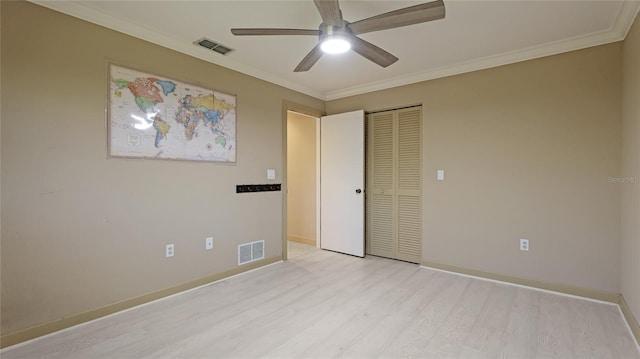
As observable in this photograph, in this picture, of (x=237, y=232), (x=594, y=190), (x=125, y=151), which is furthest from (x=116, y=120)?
(x=594, y=190)

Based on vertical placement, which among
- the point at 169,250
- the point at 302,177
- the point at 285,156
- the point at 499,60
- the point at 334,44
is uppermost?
the point at 499,60

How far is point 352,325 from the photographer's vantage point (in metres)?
2.23

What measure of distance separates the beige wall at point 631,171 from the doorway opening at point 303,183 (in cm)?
332

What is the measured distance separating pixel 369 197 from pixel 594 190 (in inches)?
93.8

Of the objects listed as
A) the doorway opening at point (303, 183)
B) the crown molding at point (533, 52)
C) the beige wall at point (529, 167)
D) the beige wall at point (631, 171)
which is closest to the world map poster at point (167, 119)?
the doorway opening at point (303, 183)

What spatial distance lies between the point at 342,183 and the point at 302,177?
0.99 metres

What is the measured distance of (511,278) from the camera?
3.07 m

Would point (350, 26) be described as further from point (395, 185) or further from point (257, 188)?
point (395, 185)

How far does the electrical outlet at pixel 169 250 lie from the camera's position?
2.74 meters

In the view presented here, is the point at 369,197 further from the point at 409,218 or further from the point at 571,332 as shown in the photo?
the point at 571,332

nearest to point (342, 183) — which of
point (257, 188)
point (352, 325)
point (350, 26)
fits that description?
point (257, 188)

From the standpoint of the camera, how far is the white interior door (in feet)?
13.5

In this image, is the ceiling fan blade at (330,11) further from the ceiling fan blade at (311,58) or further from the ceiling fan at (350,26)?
the ceiling fan blade at (311,58)

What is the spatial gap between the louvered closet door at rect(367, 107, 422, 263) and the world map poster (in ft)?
6.52
